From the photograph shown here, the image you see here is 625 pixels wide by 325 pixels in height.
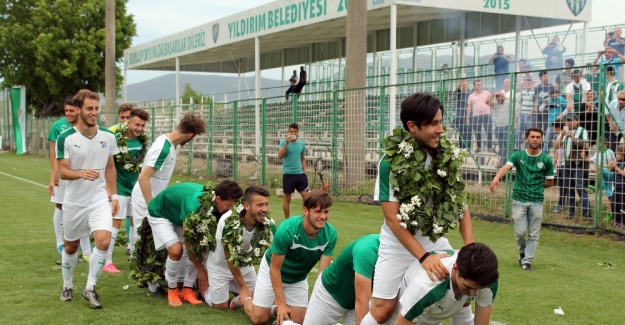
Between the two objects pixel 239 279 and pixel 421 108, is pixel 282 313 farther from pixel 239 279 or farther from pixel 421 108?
pixel 421 108

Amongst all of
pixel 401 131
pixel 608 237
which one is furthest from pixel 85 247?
pixel 608 237

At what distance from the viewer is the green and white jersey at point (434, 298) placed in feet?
14.2

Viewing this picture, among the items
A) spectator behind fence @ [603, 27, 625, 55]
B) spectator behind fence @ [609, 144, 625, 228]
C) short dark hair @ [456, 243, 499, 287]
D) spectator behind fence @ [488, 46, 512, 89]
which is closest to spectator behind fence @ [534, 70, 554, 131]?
spectator behind fence @ [609, 144, 625, 228]

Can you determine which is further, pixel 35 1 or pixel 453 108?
pixel 35 1

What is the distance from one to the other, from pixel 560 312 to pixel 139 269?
14.7ft

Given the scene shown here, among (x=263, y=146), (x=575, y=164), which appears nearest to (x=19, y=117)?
(x=263, y=146)

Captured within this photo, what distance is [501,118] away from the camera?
44.8 feet

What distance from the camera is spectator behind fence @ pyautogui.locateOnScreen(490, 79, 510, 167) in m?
13.6

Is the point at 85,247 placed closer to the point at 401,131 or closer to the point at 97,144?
the point at 97,144

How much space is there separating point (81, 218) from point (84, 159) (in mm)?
620

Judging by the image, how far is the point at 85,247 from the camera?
9.43 meters

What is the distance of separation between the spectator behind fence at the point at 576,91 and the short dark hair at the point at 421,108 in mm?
8216

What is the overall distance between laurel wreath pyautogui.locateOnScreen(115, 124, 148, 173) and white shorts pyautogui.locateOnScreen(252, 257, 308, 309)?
335cm

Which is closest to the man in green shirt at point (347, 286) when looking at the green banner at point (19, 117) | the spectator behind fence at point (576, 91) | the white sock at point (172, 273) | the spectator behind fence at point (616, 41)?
the white sock at point (172, 273)
